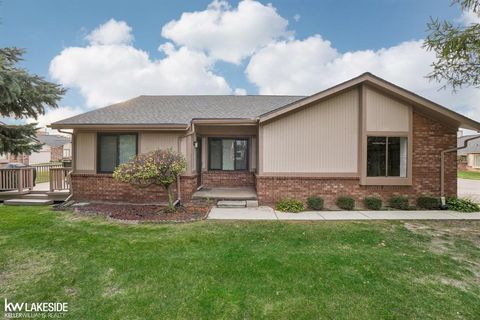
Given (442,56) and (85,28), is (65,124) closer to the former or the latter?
(85,28)

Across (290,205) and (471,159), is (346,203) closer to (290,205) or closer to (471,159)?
(290,205)

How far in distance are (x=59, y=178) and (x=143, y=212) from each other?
14.2ft

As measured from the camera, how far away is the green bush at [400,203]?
8031 mm

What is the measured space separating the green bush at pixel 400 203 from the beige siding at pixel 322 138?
1.66 m

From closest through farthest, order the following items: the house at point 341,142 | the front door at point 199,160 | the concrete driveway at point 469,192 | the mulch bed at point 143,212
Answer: the mulch bed at point 143,212
the house at point 341,142
the front door at point 199,160
the concrete driveway at point 469,192

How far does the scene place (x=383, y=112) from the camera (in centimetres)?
816

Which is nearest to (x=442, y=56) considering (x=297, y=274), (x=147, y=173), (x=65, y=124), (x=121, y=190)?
(x=297, y=274)

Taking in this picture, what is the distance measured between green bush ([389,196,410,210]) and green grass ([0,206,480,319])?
5.57 feet

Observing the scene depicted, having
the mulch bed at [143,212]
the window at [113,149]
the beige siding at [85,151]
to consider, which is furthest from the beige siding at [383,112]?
the beige siding at [85,151]

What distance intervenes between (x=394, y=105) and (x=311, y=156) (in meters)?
3.36

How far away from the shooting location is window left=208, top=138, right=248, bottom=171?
445 inches

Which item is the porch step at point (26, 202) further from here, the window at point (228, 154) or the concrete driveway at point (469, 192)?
the concrete driveway at point (469, 192)

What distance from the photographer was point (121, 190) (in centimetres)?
888

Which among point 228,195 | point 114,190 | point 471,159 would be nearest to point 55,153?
point 114,190
